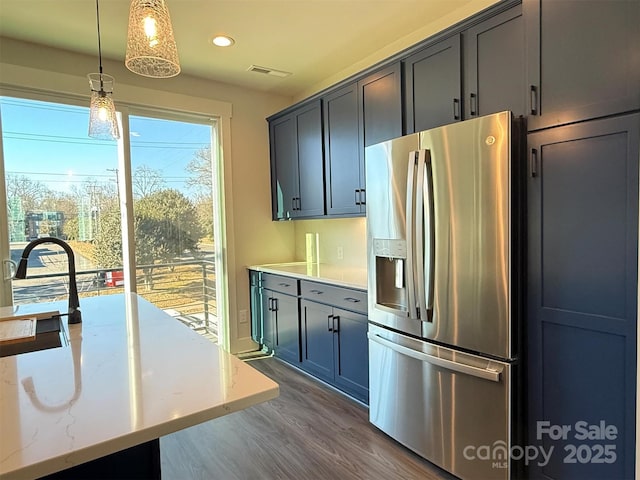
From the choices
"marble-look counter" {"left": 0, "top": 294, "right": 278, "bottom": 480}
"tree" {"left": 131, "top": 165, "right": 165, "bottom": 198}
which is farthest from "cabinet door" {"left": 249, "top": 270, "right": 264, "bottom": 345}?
"marble-look counter" {"left": 0, "top": 294, "right": 278, "bottom": 480}

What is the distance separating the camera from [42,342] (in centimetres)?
152

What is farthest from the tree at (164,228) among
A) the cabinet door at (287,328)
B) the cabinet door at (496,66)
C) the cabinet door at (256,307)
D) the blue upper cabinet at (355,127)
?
the cabinet door at (496,66)

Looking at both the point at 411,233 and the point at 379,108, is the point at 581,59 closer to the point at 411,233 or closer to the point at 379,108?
the point at 411,233

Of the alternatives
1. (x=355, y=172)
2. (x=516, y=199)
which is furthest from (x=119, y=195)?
(x=516, y=199)

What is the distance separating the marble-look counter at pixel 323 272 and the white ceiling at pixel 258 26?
179 centimetres

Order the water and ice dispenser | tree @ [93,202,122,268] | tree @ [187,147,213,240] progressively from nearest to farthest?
the water and ice dispenser < tree @ [93,202,122,268] < tree @ [187,147,213,240]

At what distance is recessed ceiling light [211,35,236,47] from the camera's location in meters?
2.84

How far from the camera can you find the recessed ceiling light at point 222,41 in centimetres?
284

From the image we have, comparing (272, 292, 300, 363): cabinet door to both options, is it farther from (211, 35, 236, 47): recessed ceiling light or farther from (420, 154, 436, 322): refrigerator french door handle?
(211, 35, 236, 47): recessed ceiling light

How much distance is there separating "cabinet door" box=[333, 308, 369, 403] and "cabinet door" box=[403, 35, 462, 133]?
1.34 meters

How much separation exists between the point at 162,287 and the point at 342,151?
208 centimetres

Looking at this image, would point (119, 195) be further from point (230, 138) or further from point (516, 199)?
point (516, 199)

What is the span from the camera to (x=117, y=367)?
1174mm

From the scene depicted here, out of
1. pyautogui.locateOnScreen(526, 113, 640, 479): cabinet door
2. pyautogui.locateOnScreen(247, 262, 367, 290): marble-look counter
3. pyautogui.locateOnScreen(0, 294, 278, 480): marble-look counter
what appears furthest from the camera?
pyautogui.locateOnScreen(247, 262, 367, 290): marble-look counter
